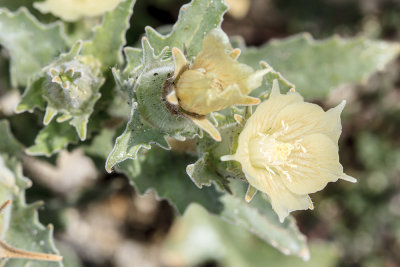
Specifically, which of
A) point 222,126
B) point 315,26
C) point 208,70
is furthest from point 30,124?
point 315,26

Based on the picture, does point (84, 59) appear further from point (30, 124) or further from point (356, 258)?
point (356, 258)

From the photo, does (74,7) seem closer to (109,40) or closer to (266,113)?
(109,40)

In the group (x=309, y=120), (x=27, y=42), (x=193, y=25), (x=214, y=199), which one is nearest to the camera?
(x=309, y=120)

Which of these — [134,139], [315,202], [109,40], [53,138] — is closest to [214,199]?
[134,139]

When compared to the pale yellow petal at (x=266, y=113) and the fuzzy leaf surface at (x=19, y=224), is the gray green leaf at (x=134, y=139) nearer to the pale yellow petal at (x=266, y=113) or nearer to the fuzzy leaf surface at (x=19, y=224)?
the pale yellow petal at (x=266, y=113)

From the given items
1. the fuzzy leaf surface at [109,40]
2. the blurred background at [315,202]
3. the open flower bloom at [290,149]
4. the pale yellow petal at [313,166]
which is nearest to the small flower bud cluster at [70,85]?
the fuzzy leaf surface at [109,40]
